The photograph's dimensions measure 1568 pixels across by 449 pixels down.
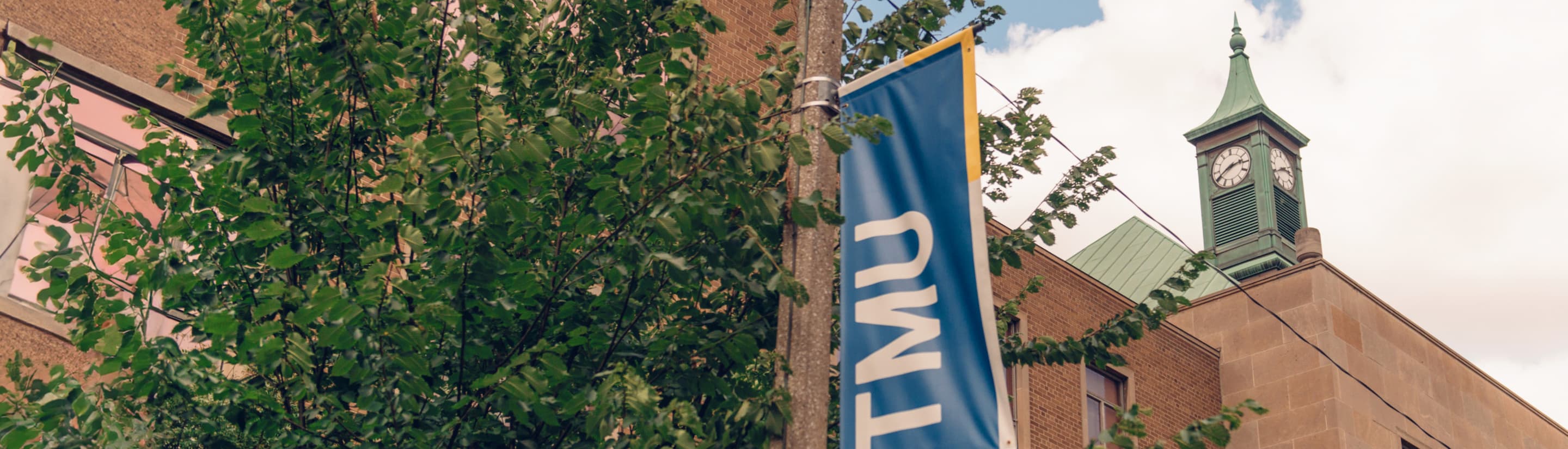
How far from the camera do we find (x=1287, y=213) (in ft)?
170

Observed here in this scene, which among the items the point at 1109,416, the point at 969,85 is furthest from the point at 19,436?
the point at 1109,416

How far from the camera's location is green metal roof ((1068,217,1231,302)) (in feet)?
114

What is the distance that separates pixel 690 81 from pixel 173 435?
392 cm

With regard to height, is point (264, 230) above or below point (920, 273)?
above

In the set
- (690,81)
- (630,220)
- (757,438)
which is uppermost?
(690,81)

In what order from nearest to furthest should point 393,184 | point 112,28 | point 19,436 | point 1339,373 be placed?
point 19,436, point 393,184, point 112,28, point 1339,373

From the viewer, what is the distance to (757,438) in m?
6.77

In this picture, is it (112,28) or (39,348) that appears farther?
(112,28)

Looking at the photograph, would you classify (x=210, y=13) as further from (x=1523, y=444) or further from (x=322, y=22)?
(x=1523, y=444)

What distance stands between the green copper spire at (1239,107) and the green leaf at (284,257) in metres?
51.0

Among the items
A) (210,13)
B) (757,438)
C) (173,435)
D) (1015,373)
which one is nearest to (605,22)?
(210,13)

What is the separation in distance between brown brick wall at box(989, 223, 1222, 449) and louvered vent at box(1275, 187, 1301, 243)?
90.8ft

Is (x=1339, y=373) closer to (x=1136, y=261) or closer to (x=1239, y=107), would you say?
(x=1136, y=261)

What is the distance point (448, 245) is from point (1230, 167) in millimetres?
50769
